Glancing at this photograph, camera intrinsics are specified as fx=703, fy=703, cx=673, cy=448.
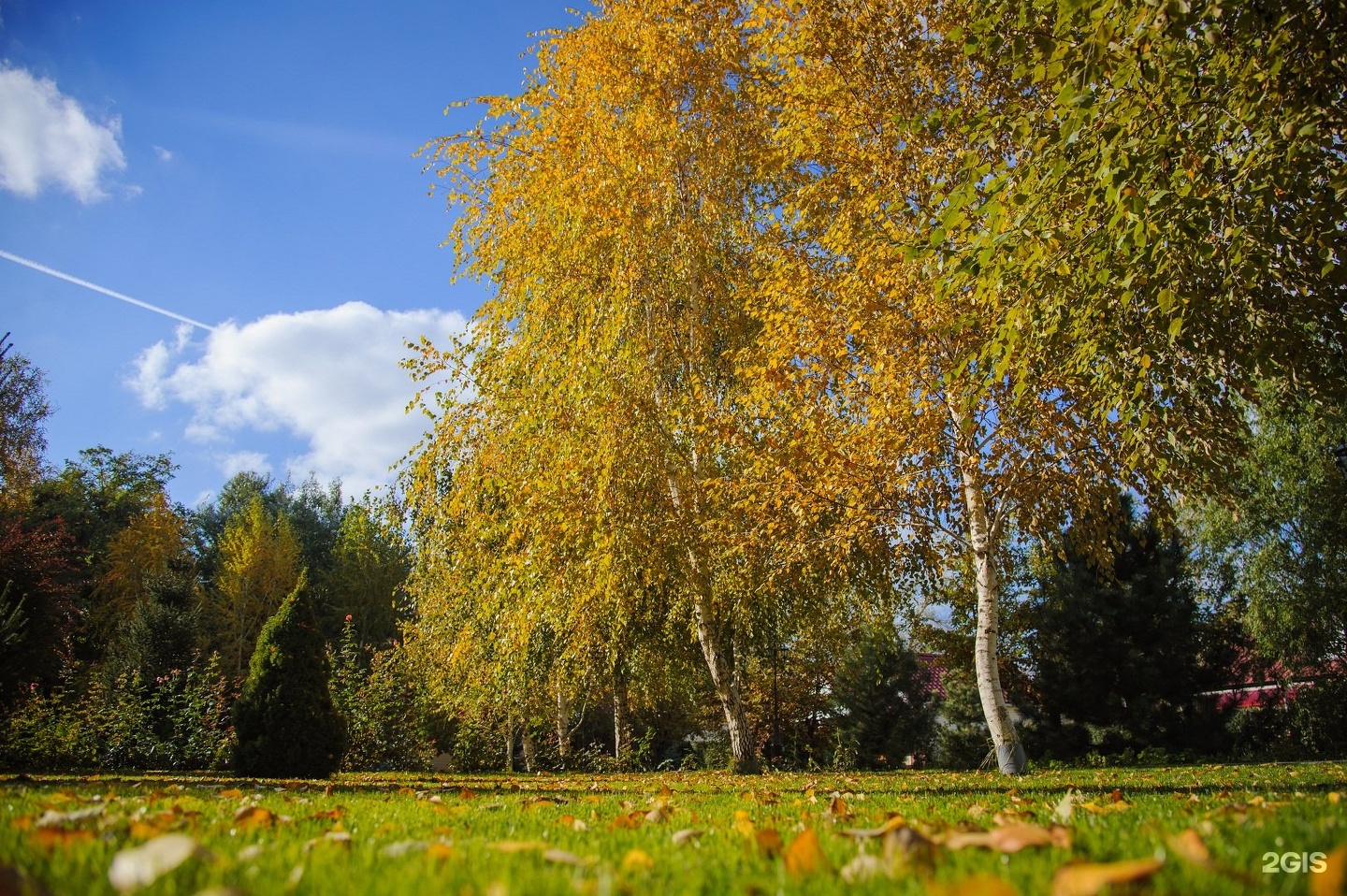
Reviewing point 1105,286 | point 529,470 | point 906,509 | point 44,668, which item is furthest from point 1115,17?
point 44,668

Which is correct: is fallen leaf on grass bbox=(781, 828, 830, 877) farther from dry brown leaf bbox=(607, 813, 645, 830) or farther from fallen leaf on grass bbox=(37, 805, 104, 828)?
fallen leaf on grass bbox=(37, 805, 104, 828)

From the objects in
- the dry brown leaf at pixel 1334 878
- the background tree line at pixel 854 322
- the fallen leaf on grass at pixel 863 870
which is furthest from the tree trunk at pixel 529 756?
the dry brown leaf at pixel 1334 878

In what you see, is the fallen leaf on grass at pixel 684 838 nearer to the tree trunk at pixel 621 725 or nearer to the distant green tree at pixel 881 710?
the tree trunk at pixel 621 725

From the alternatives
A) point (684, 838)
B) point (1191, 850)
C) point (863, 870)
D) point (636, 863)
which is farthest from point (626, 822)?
point (1191, 850)

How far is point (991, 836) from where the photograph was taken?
1.65 meters

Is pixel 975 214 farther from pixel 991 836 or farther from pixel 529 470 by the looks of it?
pixel 529 470

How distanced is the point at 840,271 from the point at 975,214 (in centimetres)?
470

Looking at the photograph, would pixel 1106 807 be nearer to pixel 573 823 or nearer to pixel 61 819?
pixel 573 823

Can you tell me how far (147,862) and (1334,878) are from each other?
202cm

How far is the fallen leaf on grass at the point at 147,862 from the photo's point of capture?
1281 millimetres

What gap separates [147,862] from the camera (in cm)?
133

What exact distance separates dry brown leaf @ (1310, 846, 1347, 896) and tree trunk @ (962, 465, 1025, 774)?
24.0 ft

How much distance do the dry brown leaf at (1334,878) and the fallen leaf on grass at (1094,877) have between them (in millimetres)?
208

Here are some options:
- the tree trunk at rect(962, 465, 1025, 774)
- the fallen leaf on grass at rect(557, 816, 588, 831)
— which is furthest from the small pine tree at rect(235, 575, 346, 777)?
the tree trunk at rect(962, 465, 1025, 774)
